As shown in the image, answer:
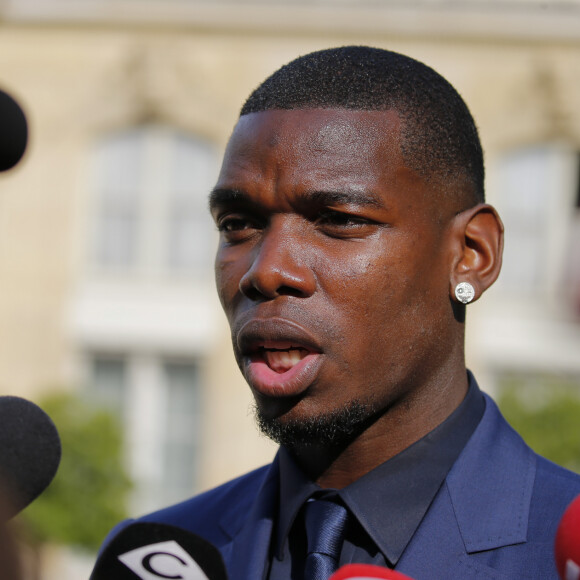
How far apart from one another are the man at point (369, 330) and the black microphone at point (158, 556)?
0.35 meters

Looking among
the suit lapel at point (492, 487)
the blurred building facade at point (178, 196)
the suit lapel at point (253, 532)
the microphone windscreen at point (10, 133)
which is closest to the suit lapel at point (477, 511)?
the suit lapel at point (492, 487)

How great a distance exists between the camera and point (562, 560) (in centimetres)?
155

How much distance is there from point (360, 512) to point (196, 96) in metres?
11.6

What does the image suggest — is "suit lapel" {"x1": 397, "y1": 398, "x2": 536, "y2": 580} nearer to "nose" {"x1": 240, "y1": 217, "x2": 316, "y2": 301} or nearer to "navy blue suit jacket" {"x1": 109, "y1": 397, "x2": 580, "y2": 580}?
"navy blue suit jacket" {"x1": 109, "y1": 397, "x2": 580, "y2": 580}

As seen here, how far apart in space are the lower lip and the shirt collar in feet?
0.96

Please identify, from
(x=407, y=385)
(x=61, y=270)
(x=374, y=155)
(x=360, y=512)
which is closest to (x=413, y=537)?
(x=360, y=512)

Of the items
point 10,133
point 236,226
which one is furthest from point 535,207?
point 10,133

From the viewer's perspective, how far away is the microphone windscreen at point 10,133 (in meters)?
1.78

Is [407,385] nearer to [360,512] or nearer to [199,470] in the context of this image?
[360,512]

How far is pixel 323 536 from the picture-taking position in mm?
2191

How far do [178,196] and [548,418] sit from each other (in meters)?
5.86

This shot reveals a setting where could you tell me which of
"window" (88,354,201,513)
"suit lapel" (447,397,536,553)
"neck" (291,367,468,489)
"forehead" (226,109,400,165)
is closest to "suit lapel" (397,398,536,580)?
"suit lapel" (447,397,536,553)

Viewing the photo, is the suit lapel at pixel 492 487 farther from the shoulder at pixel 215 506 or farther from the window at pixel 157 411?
the window at pixel 157 411

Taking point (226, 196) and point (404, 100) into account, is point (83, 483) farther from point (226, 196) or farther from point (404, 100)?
point (404, 100)
